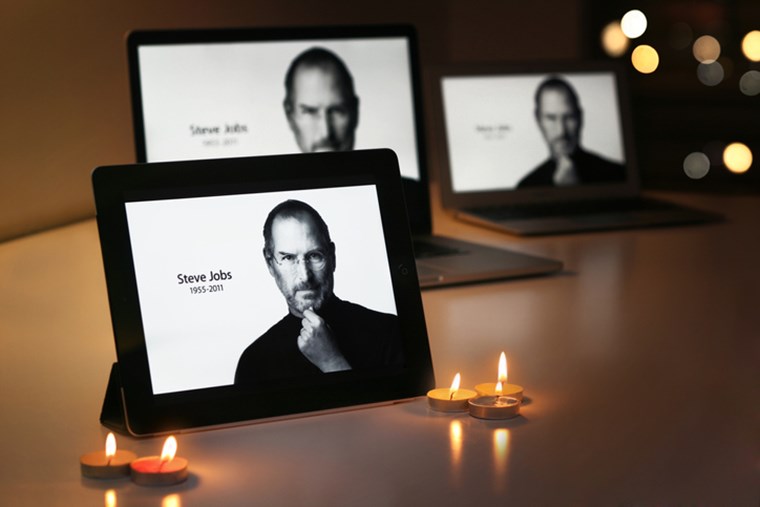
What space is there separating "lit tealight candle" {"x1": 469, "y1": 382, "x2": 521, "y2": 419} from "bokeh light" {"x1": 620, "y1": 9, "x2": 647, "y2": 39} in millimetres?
3028

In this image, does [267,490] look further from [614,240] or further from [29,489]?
[614,240]

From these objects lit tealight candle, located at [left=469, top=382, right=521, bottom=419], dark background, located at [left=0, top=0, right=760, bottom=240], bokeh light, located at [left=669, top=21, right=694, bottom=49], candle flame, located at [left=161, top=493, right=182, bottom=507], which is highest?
bokeh light, located at [left=669, top=21, right=694, bottom=49]

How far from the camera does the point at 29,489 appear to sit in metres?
0.71

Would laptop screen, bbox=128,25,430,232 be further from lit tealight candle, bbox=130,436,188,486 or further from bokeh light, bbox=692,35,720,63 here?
bokeh light, bbox=692,35,720,63

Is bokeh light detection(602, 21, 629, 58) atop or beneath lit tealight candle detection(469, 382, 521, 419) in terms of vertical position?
atop

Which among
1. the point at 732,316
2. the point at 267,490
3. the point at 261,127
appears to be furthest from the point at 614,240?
the point at 267,490

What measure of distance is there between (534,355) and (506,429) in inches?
8.7

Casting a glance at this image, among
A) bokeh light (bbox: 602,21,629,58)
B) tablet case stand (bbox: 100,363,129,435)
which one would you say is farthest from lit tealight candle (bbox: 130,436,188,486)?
bokeh light (bbox: 602,21,629,58)

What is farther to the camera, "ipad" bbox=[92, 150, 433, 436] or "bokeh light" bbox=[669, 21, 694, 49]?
"bokeh light" bbox=[669, 21, 694, 49]

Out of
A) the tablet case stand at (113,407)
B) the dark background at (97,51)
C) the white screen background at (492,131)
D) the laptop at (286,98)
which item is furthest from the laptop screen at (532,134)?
the tablet case stand at (113,407)

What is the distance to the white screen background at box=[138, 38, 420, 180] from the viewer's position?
1519 millimetres

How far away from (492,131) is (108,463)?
1291 mm

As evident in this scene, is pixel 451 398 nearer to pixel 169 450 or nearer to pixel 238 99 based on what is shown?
pixel 169 450

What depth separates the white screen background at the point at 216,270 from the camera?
82 centimetres
